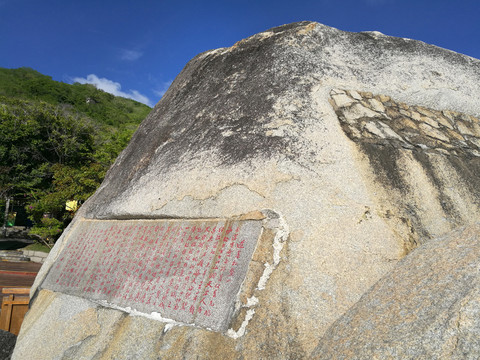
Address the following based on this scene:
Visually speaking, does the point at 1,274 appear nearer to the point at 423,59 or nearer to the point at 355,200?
the point at 355,200

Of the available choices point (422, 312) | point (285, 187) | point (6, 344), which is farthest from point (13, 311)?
point (422, 312)

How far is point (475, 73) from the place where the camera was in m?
3.83

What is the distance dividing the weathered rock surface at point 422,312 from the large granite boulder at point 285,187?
0.26 meters

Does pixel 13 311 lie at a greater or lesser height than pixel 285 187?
lesser

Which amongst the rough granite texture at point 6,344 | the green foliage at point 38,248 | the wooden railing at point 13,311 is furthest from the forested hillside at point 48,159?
the rough granite texture at point 6,344

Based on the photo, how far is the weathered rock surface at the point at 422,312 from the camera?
48.3 inches

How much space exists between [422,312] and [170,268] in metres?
1.67

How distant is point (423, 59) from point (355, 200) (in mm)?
2358

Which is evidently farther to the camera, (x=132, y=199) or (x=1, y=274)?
(x=1, y=274)

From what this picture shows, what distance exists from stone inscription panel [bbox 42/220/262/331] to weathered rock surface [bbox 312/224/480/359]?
707 mm

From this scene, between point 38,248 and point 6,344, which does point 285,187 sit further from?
point 38,248

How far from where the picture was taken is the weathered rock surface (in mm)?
1226

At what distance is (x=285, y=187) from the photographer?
8.33ft

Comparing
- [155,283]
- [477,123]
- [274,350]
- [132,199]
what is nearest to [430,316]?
[274,350]
